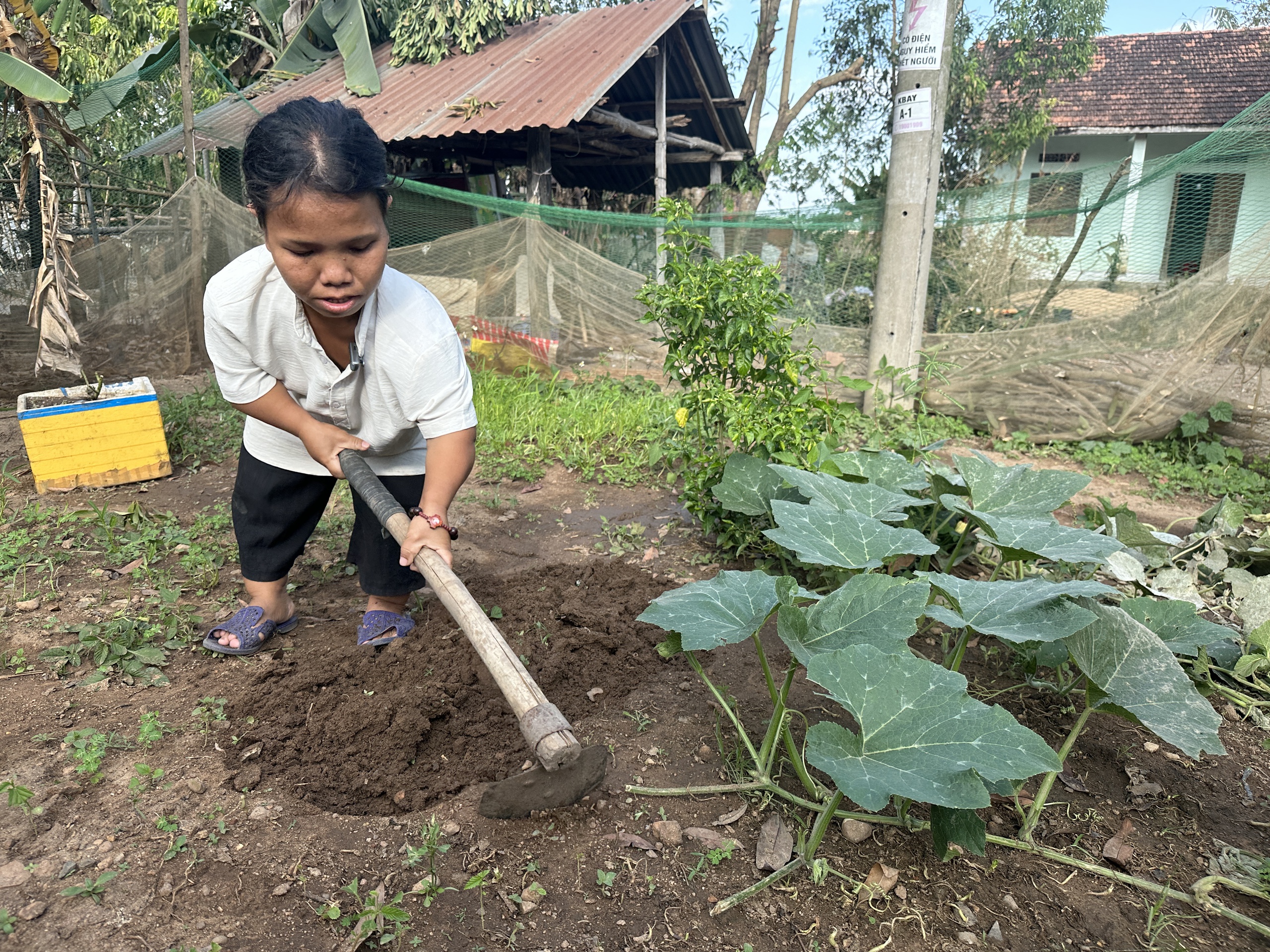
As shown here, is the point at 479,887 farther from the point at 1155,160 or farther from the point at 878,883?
the point at 1155,160

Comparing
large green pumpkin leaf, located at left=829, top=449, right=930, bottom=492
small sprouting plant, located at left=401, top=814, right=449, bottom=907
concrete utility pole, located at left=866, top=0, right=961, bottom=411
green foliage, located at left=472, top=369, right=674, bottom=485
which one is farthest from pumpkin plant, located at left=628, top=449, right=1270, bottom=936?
concrete utility pole, located at left=866, top=0, right=961, bottom=411

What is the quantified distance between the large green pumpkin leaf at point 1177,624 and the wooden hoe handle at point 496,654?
4.54 feet

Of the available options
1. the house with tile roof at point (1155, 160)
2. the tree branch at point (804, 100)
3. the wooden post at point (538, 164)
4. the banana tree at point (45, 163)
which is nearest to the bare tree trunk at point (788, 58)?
the tree branch at point (804, 100)

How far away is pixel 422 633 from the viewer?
2.34 meters

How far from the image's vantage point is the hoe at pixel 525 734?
1.45 meters

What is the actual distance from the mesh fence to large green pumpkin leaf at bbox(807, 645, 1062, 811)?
266 cm

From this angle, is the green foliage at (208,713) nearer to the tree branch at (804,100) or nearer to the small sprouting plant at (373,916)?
the small sprouting plant at (373,916)

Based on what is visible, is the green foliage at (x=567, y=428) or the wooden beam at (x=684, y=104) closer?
the green foliage at (x=567, y=428)

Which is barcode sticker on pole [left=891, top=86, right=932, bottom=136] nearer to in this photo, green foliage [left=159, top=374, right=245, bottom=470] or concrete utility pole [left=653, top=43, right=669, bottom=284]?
green foliage [left=159, top=374, right=245, bottom=470]

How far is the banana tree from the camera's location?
4.30m

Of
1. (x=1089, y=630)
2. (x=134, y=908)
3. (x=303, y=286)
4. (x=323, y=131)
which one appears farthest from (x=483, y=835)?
(x=323, y=131)

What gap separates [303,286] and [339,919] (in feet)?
4.16

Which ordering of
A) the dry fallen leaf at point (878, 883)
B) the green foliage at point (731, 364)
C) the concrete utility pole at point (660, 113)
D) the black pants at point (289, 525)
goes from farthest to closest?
1. the concrete utility pole at point (660, 113)
2. the green foliage at point (731, 364)
3. the black pants at point (289, 525)
4. the dry fallen leaf at point (878, 883)

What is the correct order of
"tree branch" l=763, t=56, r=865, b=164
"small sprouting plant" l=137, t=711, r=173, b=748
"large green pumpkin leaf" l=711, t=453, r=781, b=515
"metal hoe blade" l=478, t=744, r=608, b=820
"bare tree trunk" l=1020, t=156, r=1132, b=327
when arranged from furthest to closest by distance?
"tree branch" l=763, t=56, r=865, b=164, "bare tree trunk" l=1020, t=156, r=1132, b=327, "large green pumpkin leaf" l=711, t=453, r=781, b=515, "small sprouting plant" l=137, t=711, r=173, b=748, "metal hoe blade" l=478, t=744, r=608, b=820
